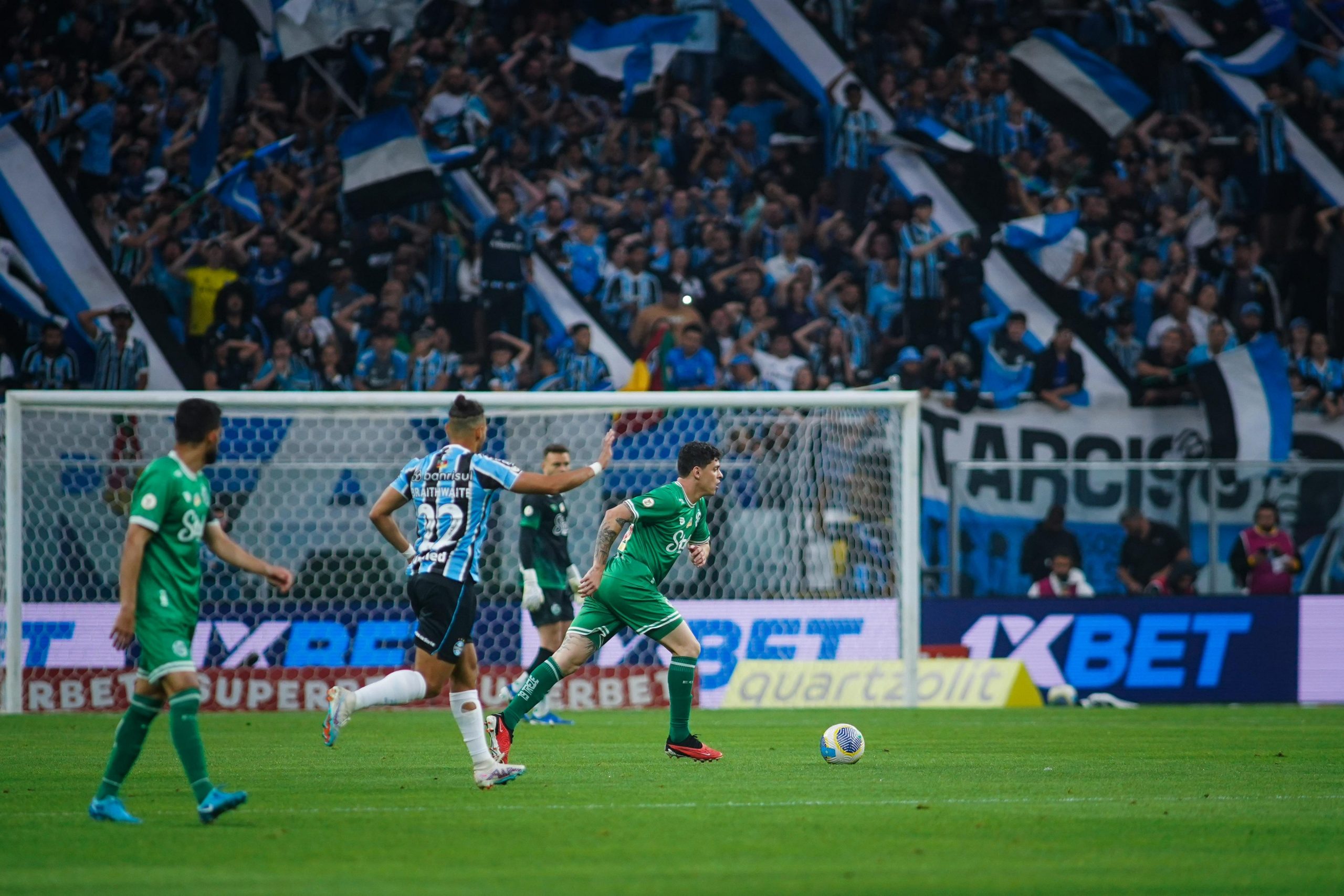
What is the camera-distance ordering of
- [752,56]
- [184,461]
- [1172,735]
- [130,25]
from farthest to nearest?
[752,56], [130,25], [1172,735], [184,461]

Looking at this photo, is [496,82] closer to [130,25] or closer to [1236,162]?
[130,25]

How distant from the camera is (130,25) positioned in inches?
898

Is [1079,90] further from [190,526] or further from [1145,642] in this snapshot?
[190,526]

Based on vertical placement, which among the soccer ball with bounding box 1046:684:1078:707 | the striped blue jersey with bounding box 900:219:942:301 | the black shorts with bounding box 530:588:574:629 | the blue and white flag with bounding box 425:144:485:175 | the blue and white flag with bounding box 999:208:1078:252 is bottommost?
the soccer ball with bounding box 1046:684:1078:707

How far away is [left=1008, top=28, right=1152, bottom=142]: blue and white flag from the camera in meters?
24.3

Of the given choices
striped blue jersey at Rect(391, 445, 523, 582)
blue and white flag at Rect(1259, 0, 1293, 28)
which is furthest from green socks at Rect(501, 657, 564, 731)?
blue and white flag at Rect(1259, 0, 1293, 28)

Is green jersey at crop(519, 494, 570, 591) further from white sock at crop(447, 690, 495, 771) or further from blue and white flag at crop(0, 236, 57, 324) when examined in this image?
blue and white flag at crop(0, 236, 57, 324)

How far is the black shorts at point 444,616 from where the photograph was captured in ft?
29.6

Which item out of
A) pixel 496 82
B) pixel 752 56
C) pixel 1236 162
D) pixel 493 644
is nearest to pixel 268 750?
pixel 493 644

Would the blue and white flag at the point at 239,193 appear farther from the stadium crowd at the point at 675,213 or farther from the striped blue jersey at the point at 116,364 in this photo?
the striped blue jersey at the point at 116,364

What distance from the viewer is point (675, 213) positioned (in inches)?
892

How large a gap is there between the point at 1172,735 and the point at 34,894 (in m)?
10.1

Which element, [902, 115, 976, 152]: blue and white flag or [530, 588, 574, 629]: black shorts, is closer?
[530, 588, 574, 629]: black shorts

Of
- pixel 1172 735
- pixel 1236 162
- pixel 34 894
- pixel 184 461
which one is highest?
pixel 1236 162
